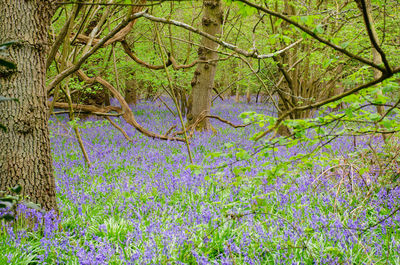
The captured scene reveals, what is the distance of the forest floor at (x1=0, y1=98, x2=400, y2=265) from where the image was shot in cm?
280

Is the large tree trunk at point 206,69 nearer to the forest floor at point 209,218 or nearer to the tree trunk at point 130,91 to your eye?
the forest floor at point 209,218

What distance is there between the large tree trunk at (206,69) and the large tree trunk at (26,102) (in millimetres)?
6143

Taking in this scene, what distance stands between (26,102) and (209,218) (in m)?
2.46

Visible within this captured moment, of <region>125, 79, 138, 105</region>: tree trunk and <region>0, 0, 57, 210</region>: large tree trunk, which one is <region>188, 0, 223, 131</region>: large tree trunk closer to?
<region>0, 0, 57, 210</region>: large tree trunk

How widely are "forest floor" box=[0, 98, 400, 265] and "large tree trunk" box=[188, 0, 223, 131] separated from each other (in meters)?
3.23

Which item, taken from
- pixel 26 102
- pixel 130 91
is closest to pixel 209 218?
pixel 26 102

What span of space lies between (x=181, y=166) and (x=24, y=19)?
3844 mm

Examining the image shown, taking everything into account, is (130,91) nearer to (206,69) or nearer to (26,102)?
(206,69)

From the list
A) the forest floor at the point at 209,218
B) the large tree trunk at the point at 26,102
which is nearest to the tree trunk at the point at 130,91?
the forest floor at the point at 209,218

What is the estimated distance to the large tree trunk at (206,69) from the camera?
8.93 metres

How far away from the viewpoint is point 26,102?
3074 mm

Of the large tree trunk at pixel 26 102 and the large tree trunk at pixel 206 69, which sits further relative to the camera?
the large tree trunk at pixel 206 69

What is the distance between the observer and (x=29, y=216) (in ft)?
11.0

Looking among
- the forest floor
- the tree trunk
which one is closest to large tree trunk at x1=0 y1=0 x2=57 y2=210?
the forest floor
